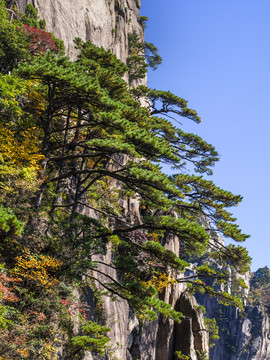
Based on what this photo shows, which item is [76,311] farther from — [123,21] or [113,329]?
[123,21]

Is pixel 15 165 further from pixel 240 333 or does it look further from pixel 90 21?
pixel 240 333

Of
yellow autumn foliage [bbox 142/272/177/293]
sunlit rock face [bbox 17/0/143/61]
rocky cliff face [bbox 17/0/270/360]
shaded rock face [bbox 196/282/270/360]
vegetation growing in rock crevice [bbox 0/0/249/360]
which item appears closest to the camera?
vegetation growing in rock crevice [bbox 0/0/249/360]

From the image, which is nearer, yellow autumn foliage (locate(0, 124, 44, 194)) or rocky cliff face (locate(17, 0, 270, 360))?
yellow autumn foliage (locate(0, 124, 44, 194))

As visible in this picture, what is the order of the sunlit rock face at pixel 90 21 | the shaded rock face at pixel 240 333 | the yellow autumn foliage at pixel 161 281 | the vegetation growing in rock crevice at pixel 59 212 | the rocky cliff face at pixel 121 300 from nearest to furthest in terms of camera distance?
the vegetation growing in rock crevice at pixel 59 212, the rocky cliff face at pixel 121 300, the yellow autumn foliage at pixel 161 281, the sunlit rock face at pixel 90 21, the shaded rock face at pixel 240 333

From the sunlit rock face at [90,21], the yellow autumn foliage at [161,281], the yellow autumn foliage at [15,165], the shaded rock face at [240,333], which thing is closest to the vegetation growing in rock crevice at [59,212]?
the yellow autumn foliage at [15,165]

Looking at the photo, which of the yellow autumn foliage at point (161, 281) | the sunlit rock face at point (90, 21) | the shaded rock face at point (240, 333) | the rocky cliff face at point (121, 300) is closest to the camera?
the rocky cliff face at point (121, 300)

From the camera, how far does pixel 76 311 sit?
37.6ft

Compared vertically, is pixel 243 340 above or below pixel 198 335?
below

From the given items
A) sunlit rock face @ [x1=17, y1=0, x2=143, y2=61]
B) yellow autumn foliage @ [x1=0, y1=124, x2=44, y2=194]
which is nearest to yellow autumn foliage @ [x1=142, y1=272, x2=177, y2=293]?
yellow autumn foliage @ [x1=0, y1=124, x2=44, y2=194]

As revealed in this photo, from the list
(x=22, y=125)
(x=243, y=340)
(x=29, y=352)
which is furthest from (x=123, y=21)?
(x=243, y=340)

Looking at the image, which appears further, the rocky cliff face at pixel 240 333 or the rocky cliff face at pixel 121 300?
the rocky cliff face at pixel 240 333

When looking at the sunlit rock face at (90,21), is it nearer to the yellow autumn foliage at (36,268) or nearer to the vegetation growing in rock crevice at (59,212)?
the vegetation growing in rock crevice at (59,212)

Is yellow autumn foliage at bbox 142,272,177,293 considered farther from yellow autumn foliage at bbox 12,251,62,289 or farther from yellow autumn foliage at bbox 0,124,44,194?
yellow autumn foliage at bbox 0,124,44,194

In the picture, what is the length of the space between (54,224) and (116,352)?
701 cm
